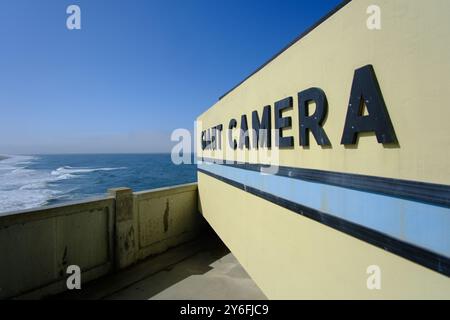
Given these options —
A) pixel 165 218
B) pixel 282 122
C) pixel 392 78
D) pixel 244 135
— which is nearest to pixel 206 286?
pixel 165 218

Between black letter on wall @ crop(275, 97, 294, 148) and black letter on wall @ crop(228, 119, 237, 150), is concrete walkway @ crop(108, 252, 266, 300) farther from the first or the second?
black letter on wall @ crop(275, 97, 294, 148)

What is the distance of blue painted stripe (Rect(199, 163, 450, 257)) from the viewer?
1695mm

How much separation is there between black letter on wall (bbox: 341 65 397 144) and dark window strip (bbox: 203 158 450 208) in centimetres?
31

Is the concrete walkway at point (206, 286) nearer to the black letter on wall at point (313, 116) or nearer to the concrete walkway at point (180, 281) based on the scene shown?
the concrete walkway at point (180, 281)

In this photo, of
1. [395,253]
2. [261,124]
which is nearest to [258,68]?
[261,124]

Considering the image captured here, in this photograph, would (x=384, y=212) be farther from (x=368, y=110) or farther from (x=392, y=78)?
(x=392, y=78)

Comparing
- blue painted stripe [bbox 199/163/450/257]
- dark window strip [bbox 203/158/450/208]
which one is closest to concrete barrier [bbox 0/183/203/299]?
blue painted stripe [bbox 199/163/450/257]

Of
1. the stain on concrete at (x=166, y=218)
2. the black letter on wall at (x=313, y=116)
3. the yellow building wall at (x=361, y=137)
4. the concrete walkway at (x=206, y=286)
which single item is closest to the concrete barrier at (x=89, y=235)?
the stain on concrete at (x=166, y=218)

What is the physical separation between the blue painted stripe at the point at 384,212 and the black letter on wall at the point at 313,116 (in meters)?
0.48

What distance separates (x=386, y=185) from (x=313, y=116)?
111 cm

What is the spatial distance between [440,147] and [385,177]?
45cm
